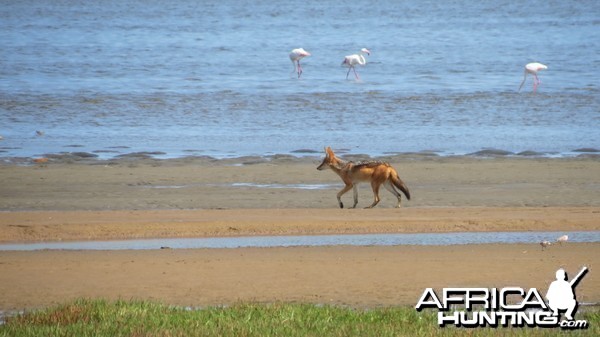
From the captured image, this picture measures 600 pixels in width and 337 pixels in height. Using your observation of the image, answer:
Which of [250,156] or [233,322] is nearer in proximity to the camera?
[233,322]

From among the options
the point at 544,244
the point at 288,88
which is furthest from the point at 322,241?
the point at 288,88

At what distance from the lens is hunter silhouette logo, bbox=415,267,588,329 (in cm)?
798

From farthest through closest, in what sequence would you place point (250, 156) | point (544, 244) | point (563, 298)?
point (250, 156) < point (544, 244) < point (563, 298)

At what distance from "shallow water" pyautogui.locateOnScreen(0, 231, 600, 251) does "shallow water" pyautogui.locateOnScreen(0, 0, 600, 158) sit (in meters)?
7.01

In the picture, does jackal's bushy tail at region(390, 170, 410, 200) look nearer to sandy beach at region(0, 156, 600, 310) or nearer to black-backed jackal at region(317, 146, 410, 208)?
black-backed jackal at region(317, 146, 410, 208)

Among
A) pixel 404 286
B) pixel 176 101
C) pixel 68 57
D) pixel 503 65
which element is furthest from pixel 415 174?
pixel 68 57

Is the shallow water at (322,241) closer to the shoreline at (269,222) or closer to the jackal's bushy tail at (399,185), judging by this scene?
the shoreline at (269,222)

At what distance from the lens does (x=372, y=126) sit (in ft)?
76.5

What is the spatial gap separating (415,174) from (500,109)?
9346 millimetres

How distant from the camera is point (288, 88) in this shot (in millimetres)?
30172

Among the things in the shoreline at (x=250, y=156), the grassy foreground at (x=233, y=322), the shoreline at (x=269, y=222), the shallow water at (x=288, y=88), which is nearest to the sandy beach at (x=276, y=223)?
the shoreline at (x=269, y=222)

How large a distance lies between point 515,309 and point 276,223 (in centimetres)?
512

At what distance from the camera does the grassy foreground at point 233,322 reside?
25.7 ft

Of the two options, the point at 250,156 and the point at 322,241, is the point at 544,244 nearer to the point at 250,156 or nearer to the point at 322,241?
A: the point at 322,241
